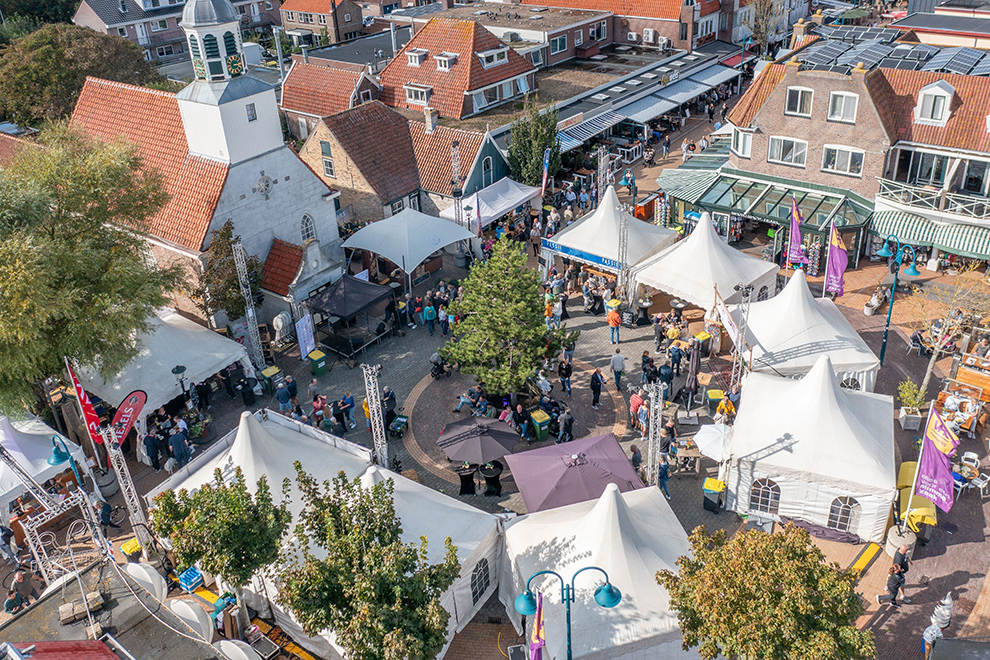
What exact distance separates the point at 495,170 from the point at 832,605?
27501 mm

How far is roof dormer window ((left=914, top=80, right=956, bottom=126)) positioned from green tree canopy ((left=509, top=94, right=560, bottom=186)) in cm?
1527

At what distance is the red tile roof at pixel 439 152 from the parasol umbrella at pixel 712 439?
1860 centimetres

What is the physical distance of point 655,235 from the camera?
101 feet

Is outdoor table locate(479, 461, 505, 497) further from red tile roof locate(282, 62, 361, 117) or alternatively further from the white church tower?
red tile roof locate(282, 62, 361, 117)

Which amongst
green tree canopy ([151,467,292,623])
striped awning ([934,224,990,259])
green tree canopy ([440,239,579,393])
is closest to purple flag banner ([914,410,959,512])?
green tree canopy ([440,239,579,393])

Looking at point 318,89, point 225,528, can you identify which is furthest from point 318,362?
point 318,89

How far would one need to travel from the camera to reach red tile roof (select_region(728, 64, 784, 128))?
34.2 m

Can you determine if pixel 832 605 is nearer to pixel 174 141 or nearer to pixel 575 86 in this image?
pixel 174 141

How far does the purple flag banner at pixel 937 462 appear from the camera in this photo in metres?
18.2

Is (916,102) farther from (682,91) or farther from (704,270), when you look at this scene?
(682,91)

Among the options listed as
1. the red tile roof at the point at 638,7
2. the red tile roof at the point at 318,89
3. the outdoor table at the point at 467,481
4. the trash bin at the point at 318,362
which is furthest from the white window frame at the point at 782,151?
the red tile roof at the point at 638,7

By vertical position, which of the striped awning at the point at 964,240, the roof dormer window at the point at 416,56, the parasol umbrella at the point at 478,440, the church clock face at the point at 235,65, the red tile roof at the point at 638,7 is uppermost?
the church clock face at the point at 235,65

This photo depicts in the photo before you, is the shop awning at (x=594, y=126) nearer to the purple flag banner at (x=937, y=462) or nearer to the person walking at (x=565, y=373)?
the person walking at (x=565, y=373)

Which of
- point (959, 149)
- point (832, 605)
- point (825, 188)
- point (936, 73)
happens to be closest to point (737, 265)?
point (825, 188)
